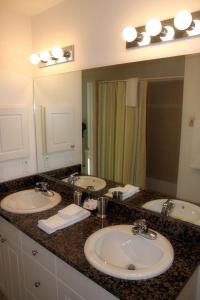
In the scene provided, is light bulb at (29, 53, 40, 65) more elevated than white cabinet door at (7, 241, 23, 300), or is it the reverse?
light bulb at (29, 53, 40, 65)

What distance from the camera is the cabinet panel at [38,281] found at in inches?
48.8

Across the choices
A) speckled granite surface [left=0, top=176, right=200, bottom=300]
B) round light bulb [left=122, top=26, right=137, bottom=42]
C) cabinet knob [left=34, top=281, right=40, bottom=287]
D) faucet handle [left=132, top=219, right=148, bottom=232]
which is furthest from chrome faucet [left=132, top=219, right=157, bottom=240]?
round light bulb [left=122, top=26, right=137, bottom=42]

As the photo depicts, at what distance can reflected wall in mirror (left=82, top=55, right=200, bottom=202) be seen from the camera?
124 centimetres

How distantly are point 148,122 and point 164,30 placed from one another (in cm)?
52

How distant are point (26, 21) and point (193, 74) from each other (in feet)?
5.33

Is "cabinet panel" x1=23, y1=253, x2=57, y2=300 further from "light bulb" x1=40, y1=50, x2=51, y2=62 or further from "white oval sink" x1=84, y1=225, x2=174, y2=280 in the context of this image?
"light bulb" x1=40, y1=50, x2=51, y2=62

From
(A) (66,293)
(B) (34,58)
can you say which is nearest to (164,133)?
(A) (66,293)

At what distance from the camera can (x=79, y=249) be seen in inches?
44.6

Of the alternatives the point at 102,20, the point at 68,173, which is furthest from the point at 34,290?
the point at 102,20

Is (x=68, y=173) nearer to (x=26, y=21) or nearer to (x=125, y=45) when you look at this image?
(x=125, y=45)

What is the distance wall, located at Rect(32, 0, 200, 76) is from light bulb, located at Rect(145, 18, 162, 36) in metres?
0.07

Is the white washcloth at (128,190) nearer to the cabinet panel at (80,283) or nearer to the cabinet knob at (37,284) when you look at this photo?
the cabinet panel at (80,283)

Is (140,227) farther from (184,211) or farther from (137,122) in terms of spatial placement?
(137,122)

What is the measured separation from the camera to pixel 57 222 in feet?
4.45
